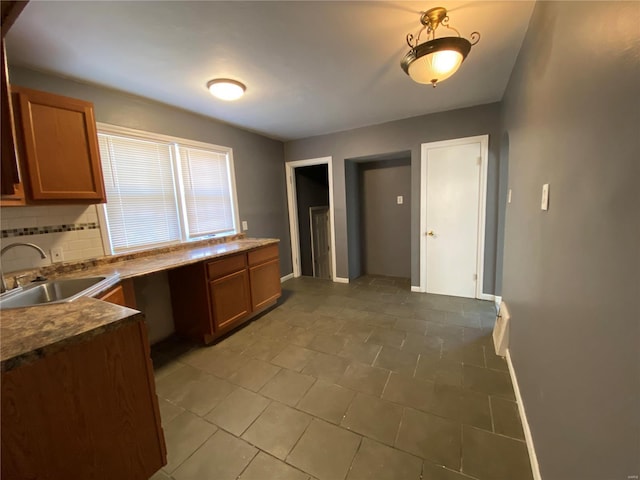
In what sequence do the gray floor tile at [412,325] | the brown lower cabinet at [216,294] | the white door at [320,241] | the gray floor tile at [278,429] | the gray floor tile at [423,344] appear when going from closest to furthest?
the gray floor tile at [278,429]
the gray floor tile at [423,344]
the brown lower cabinet at [216,294]
the gray floor tile at [412,325]
the white door at [320,241]

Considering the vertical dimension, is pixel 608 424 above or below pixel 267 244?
below

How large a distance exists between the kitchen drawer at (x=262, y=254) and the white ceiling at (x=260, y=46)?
1676 mm

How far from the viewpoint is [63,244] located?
2094 millimetres

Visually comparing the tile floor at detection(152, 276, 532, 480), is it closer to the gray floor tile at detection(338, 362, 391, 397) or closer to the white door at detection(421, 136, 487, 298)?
the gray floor tile at detection(338, 362, 391, 397)

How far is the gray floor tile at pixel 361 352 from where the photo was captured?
7.31 feet

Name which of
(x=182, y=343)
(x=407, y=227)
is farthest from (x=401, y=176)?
(x=182, y=343)

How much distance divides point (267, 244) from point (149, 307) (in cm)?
141

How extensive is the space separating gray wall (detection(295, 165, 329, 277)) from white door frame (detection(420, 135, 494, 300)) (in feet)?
6.20

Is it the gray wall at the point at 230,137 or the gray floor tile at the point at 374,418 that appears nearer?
the gray floor tile at the point at 374,418

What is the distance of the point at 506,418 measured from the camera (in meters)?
1.56

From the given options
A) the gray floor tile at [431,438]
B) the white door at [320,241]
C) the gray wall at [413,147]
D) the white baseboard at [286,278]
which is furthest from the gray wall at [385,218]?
the gray floor tile at [431,438]

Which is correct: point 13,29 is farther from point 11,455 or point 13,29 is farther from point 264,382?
point 264,382

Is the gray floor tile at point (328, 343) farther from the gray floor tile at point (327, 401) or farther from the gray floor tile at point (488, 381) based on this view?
the gray floor tile at point (488, 381)

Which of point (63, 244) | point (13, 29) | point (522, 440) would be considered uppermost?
point (13, 29)
